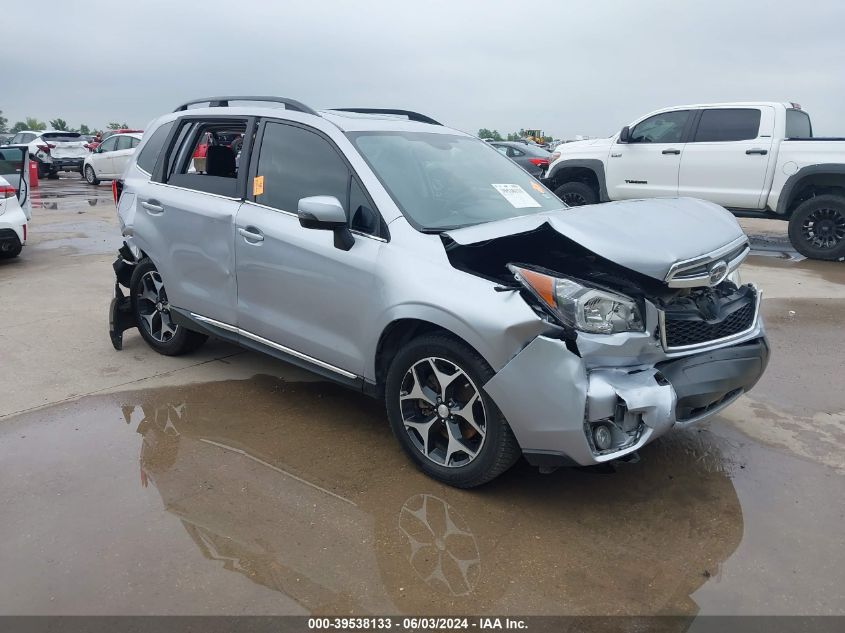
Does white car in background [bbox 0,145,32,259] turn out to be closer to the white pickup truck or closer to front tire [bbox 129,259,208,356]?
front tire [bbox 129,259,208,356]

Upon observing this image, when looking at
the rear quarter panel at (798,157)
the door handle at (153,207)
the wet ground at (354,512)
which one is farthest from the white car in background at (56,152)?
the rear quarter panel at (798,157)

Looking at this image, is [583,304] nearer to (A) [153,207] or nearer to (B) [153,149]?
(A) [153,207]

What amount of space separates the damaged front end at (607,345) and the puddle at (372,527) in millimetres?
437

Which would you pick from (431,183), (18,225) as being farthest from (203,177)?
(18,225)

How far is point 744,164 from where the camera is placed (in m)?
9.73

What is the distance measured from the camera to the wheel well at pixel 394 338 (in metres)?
3.44

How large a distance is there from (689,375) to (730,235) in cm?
86

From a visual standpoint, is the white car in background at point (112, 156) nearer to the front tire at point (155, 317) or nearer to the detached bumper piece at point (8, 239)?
the detached bumper piece at point (8, 239)

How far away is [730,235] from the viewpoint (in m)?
3.53

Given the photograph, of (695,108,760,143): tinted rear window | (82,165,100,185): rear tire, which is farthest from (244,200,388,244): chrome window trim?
(82,165,100,185): rear tire

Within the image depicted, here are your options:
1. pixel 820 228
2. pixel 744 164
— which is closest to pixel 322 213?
pixel 744 164

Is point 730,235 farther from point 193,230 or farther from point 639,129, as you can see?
point 639,129

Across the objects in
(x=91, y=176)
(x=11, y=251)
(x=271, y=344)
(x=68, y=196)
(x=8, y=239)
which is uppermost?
(x=271, y=344)

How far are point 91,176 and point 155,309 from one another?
64.7ft
